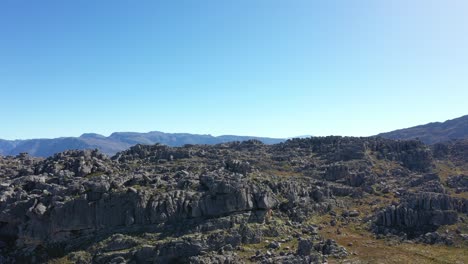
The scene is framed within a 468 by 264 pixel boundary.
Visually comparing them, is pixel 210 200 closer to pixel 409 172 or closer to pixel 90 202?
pixel 90 202

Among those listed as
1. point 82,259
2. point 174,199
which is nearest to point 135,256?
point 82,259

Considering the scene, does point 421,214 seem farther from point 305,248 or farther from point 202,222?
point 202,222

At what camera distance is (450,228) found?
8538cm

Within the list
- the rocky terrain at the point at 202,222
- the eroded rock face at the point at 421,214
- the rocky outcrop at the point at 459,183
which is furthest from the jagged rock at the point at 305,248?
the rocky outcrop at the point at 459,183

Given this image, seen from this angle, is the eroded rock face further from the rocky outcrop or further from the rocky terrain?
the rocky outcrop

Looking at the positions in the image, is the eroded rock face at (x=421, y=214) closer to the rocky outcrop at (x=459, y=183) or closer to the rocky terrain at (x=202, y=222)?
the rocky terrain at (x=202, y=222)

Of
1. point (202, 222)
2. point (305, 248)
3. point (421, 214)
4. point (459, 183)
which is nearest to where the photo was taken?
point (305, 248)

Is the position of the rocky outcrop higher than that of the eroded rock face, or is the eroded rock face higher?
the rocky outcrop

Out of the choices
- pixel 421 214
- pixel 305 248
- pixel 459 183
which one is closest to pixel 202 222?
pixel 305 248

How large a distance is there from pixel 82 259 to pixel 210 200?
2730 cm

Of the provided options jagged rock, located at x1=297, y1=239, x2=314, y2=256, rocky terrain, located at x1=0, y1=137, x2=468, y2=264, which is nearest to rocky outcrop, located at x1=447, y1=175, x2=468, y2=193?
rocky terrain, located at x1=0, y1=137, x2=468, y2=264

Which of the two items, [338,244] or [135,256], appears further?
[338,244]

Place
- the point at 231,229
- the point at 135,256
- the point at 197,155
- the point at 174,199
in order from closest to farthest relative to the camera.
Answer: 1. the point at 135,256
2. the point at 231,229
3. the point at 174,199
4. the point at 197,155

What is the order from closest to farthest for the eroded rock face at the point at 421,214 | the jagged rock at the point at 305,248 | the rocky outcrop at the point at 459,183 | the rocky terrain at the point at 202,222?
1. the jagged rock at the point at 305,248
2. the rocky terrain at the point at 202,222
3. the eroded rock face at the point at 421,214
4. the rocky outcrop at the point at 459,183
